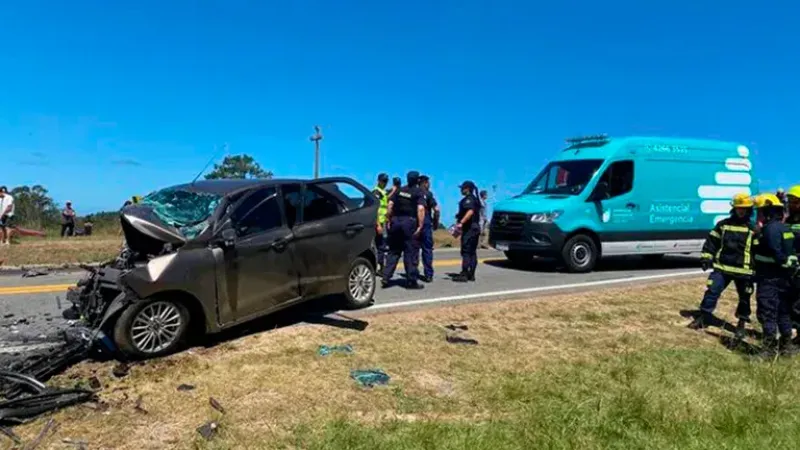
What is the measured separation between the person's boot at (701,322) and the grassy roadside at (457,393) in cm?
34

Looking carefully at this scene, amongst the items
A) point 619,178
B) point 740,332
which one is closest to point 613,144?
point 619,178

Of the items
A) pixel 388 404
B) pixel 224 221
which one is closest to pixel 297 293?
pixel 224 221

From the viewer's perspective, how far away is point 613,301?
8695mm

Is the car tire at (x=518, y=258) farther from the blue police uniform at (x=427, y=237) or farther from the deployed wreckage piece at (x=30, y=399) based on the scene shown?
the deployed wreckage piece at (x=30, y=399)

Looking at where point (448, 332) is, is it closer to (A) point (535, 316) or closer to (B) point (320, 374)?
(A) point (535, 316)

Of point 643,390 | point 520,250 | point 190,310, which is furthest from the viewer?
point 520,250

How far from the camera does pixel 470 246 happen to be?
34.4ft

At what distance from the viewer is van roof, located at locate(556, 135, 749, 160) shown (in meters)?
12.0

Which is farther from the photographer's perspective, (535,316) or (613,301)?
(613,301)

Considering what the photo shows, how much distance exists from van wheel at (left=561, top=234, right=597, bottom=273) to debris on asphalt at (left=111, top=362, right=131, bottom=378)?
27.1ft

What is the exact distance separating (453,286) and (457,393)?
5008 mm

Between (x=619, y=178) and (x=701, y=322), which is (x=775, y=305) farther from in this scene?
(x=619, y=178)

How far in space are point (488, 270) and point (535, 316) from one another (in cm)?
452

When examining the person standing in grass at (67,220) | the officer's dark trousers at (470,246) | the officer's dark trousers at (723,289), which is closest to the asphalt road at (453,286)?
the officer's dark trousers at (470,246)
